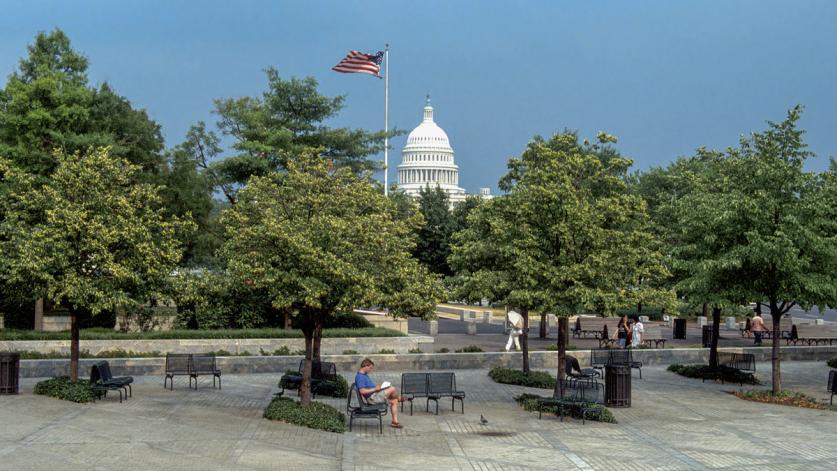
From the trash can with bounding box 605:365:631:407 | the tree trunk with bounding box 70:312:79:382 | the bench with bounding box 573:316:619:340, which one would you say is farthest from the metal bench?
the bench with bounding box 573:316:619:340

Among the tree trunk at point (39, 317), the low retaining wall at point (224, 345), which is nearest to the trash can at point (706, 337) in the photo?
the low retaining wall at point (224, 345)

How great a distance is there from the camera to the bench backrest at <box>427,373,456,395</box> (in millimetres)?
21453

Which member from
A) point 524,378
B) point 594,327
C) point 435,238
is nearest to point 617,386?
point 524,378

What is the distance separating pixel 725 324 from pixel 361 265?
3612 cm

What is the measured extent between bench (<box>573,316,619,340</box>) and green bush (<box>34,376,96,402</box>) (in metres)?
22.0

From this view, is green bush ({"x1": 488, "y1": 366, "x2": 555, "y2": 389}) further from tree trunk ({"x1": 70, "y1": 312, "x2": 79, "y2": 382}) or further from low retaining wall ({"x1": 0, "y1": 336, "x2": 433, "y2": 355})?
tree trunk ({"x1": 70, "y1": 312, "x2": 79, "y2": 382})

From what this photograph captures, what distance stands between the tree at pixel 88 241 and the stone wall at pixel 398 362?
16.6 ft

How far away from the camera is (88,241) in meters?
20.6

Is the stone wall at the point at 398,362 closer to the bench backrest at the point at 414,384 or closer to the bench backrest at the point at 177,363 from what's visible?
the bench backrest at the point at 177,363

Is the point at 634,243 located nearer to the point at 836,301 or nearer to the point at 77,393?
the point at 836,301

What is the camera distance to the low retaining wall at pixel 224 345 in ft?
97.1

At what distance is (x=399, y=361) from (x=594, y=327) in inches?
567

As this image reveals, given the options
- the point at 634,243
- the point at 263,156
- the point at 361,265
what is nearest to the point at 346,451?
the point at 361,265

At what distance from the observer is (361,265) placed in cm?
1988
